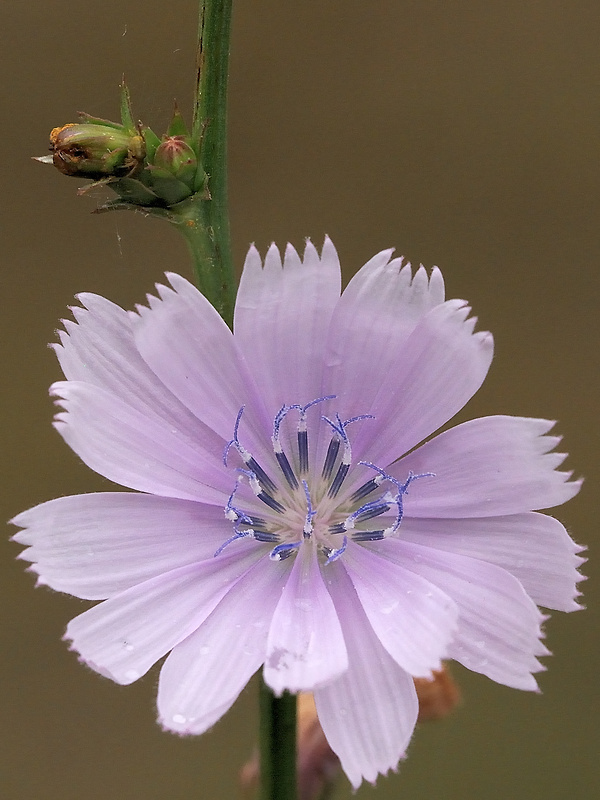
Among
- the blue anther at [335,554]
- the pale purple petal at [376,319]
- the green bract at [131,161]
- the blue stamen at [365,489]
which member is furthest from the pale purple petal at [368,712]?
the green bract at [131,161]

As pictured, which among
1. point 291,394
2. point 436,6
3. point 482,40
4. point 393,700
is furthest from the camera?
point 436,6

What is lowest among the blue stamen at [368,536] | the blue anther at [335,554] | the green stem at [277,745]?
the green stem at [277,745]

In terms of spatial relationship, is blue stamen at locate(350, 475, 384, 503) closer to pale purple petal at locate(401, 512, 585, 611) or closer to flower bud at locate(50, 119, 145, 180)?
pale purple petal at locate(401, 512, 585, 611)

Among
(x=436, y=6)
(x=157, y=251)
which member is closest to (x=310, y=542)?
(x=157, y=251)

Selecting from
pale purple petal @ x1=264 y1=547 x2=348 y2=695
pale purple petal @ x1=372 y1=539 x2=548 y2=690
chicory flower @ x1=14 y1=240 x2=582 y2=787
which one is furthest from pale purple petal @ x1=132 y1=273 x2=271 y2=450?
pale purple petal @ x1=372 y1=539 x2=548 y2=690

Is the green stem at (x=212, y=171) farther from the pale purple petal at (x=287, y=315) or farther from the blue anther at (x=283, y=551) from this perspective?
the blue anther at (x=283, y=551)

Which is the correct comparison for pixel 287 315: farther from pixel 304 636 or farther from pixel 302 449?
pixel 304 636

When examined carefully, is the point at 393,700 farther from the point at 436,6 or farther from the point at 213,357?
the point at 436,6
